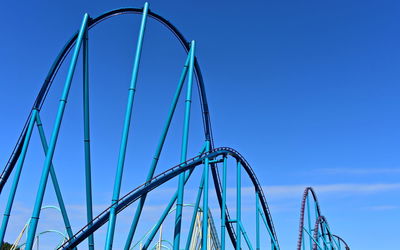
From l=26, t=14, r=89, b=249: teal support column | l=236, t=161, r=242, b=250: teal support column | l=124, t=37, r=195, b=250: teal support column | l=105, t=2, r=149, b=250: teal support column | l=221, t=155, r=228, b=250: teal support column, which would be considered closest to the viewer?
l=26, t=14, r=89, b=249: teal support column

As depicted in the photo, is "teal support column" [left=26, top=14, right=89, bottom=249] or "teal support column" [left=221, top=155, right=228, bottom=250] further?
"teal support column" [left=221, top=155, right=228, bottom=250]

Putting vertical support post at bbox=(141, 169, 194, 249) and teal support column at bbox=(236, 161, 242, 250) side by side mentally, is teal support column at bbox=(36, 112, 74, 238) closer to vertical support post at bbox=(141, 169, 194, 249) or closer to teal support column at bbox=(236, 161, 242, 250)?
vertical support post at bbox=(141, 169, 194, 249)

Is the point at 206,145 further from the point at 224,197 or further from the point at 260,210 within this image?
the point at 260,210

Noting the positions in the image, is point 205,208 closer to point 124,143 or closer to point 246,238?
point 246,238

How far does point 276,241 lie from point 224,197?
4.19 meters

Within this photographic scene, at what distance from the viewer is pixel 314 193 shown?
62.8 feet

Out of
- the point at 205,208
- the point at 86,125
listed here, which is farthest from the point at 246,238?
the point at 86,125

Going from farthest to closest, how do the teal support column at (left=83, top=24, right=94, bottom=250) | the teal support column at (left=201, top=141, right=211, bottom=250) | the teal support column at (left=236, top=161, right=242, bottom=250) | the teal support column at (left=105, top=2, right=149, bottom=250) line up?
the teal support column at (left=236, top=161, right=242, bottom=250), the teal support column at (left=83, top=24, right=94, bottom=250), the teal support column at (left=201, top=141, right=211, bottom=250), the teal support column at (left=105, top=2, right=149, bottom=250)

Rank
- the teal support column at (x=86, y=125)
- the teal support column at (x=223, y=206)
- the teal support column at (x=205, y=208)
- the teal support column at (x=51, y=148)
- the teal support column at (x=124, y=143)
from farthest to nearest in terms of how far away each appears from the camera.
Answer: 1. the teal support column at (x=223, y=206)
2. the teal support column at (x=86, y=125)
3. the teal support column at (x=205, y=208)
4. the teal support column at (x=124, y=143)
5. the teal support column at (x=51, y=148)

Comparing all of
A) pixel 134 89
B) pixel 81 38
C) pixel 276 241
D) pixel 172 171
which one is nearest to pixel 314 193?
pixel 276 241

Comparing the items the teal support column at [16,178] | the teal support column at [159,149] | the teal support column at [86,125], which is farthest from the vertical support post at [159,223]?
the teal support column at [16,178]

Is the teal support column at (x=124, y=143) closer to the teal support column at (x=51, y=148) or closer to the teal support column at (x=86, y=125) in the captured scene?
the teal support column at (x=51, y=148)

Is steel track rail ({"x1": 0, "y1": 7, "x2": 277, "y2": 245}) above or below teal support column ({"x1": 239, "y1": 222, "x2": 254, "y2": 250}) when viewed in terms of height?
above

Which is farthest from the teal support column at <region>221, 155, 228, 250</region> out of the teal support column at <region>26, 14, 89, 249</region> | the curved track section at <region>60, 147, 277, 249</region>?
the teal support column at <region>26, 14, 89, 249</region>
